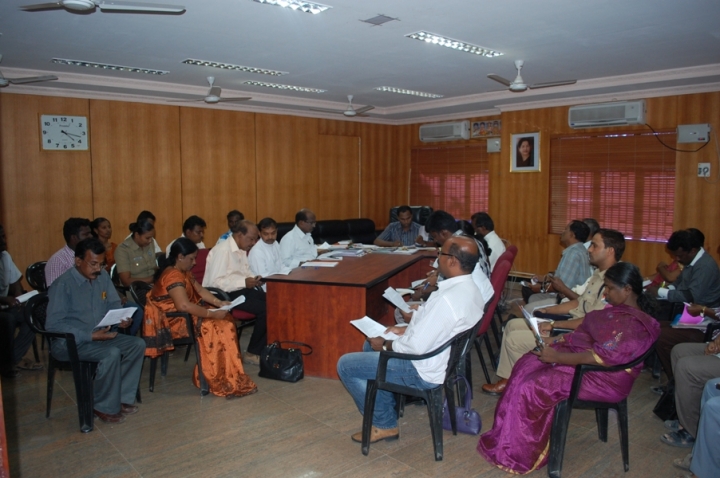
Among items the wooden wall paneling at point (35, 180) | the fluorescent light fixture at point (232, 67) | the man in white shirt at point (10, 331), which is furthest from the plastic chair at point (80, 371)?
the wooden wall paneling at point (35, 180)

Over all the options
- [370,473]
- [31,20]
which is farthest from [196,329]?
[31,20]

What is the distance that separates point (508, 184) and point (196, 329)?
22.4 feet

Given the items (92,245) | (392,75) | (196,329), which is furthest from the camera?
(392,75)

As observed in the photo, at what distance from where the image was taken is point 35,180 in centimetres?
757

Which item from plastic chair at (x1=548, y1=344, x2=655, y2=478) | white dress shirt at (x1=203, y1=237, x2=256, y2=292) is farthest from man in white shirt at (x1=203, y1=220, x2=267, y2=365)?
plastic chair at (x1=548, y1=344, x2=655, y2=478)

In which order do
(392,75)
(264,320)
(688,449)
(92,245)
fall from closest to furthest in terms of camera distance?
(688,449) < (92,245) < (264,320) < (392,75)

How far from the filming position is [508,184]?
959 centimetres

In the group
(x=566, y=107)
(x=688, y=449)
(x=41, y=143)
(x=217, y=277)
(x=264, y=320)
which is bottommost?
(x=688, y=449)

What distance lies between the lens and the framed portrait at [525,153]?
29.9ft

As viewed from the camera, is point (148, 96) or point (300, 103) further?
point (300, 103)

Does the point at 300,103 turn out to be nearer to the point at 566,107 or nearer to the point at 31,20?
the point at 566,107

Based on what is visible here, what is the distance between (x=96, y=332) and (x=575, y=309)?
3.45 metres

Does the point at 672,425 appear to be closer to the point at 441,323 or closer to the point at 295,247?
the point at 441,323

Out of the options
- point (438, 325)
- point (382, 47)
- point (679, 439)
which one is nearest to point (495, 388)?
point (679, 439)
